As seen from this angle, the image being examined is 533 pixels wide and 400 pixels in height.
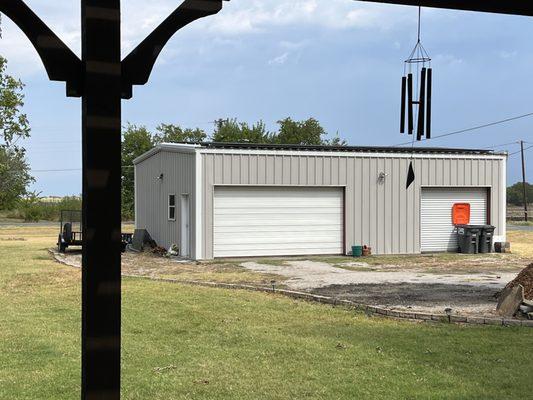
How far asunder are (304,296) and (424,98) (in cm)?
595

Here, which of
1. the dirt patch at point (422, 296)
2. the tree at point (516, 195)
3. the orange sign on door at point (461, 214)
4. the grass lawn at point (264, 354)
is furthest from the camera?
the tree at point (516, 195)

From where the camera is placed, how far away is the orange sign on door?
2205 cm

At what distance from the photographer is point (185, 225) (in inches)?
771

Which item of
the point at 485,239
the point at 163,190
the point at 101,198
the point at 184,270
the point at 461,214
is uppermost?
the point at 163,190

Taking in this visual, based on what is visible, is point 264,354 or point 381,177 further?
point 381,177

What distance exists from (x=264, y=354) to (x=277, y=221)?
44.1 feet

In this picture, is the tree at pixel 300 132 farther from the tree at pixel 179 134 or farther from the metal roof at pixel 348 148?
the metal roof at pixel 348 148

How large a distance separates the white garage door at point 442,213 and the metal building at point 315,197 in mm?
35

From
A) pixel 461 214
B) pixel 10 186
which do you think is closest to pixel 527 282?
pixel 461 214

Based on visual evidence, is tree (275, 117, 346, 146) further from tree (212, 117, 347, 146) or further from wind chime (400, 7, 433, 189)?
wind chime (400, 7, 433, 189)

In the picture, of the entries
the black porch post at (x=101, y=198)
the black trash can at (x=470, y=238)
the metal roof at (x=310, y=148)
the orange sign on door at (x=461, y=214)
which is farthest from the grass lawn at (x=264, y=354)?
the orange sign on door at (x=461, y=214)

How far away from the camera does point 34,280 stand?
13.0 metres

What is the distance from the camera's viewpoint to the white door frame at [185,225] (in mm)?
19388

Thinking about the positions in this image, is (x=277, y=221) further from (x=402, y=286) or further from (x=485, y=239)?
(x=402, y=286)
